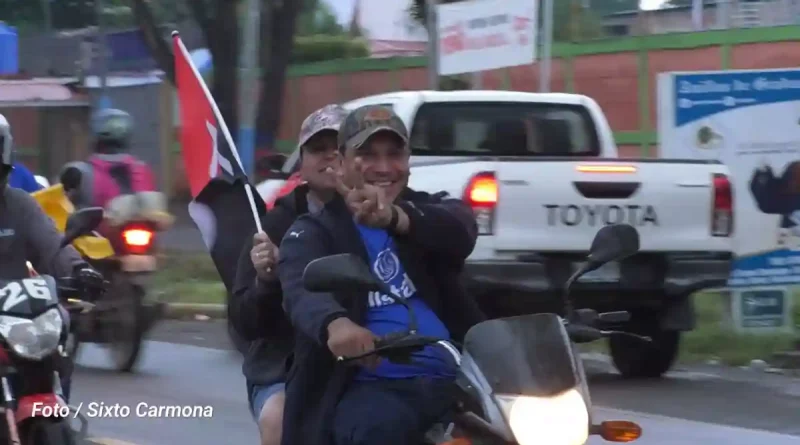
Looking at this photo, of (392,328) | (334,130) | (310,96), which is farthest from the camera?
(310,96)

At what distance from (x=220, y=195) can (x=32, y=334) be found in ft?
2.65

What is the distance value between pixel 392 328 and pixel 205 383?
22.4 feet

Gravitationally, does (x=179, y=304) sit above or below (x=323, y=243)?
below

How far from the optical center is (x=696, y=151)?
38.7 feet

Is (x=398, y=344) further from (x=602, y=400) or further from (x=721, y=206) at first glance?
(x=721, y=206)

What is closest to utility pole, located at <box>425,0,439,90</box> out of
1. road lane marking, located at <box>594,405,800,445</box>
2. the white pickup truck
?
the white pickup truck

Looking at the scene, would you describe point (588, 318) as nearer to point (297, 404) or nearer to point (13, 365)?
point (297, 404)

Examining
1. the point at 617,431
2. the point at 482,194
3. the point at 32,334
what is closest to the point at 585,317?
the point at 617,431

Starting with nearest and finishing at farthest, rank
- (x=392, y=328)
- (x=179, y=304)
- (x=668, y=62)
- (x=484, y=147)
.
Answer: (x=392, y=328)
(x=484, y=147)
(x=179, y=304)
(x=668, y=62)

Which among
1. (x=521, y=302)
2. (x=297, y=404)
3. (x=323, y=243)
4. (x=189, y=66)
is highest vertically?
(x=189, y=66)

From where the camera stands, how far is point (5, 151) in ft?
19.1

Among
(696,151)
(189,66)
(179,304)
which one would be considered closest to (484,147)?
(696,151)

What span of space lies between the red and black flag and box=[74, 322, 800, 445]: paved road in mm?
3029

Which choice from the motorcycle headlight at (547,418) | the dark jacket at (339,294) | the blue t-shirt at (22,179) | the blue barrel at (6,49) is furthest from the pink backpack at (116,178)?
the blue barrel at (6,49)
